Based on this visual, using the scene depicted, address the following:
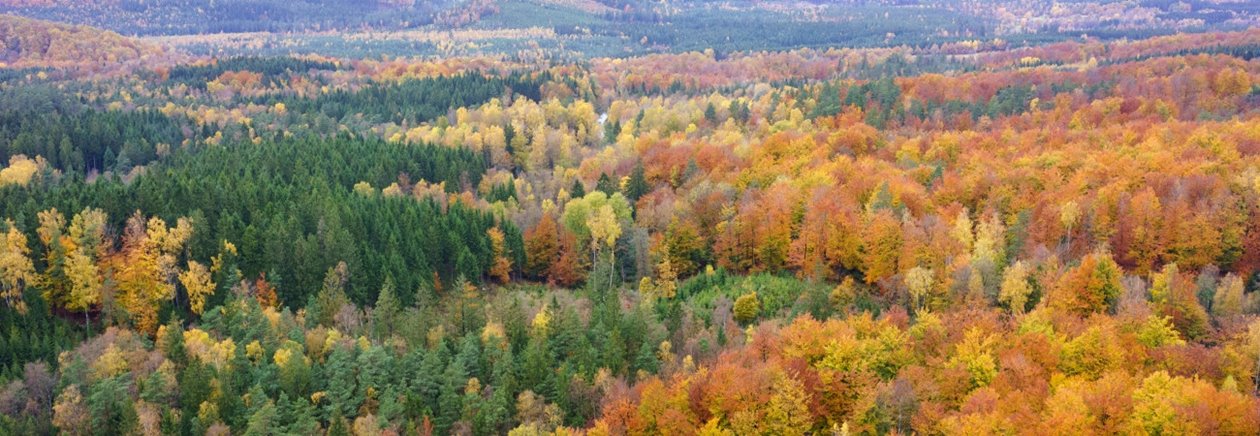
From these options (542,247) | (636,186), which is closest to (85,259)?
(542,247)

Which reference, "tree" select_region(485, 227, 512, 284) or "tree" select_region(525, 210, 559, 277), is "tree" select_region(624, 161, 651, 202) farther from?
"tree" select_region(485, 227, 512, 284)

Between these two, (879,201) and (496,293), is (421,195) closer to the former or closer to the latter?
(496,293)

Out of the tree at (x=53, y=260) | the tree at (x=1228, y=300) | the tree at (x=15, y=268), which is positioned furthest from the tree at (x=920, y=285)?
the tree at (x=15, y=268)

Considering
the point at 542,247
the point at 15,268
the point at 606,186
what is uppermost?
the point at 15,268

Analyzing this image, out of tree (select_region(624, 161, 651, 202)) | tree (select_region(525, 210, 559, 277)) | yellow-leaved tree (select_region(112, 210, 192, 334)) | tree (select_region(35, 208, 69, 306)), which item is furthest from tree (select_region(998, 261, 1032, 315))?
tree (select_region(35, 208, 69, 306))

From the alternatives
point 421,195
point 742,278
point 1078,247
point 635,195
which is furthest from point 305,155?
point 1078,247

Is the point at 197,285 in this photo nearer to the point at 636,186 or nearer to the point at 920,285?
the point at 636,186
